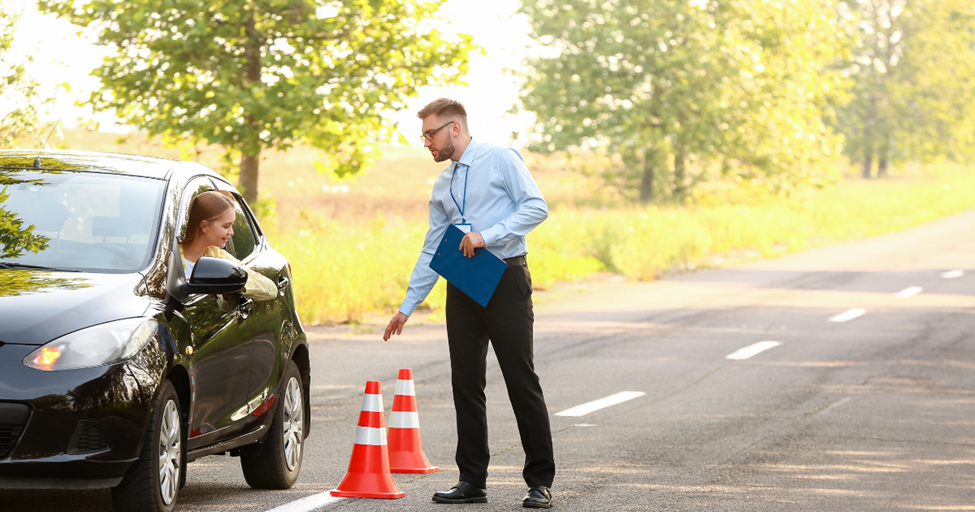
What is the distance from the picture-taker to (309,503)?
19.4ft

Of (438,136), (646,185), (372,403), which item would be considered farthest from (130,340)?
(646,185)

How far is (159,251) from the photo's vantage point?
534 centimetres

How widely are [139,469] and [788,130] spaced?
3346 cm

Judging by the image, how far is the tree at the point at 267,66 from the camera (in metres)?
17.2

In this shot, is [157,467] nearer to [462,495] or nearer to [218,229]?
[218,229]

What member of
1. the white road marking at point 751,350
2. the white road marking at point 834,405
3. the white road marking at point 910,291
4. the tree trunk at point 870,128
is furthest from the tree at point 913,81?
the white road marking at point 834,405

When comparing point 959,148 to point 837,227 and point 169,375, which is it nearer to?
point 837,227

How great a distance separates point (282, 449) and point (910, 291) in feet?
54.0

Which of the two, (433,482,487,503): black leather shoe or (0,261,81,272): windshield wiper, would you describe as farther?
(433,482,487,503): black leather shoe

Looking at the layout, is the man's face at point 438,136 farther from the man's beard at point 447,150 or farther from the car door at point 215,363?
the car door at point 215,363

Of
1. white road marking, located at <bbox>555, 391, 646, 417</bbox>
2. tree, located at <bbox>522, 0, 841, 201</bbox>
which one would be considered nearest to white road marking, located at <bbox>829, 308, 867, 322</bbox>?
white road marking, located at <bbox>555, 391, 646, 417</bbox>

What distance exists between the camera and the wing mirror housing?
5.25 meters

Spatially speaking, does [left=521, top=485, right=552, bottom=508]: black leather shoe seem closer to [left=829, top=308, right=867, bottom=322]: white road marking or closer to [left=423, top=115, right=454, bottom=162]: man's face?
[left=423, top=115, right=454, bottom=162]: man's face

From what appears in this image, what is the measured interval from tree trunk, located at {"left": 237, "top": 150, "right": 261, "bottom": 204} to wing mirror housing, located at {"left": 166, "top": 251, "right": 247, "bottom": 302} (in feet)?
47.0
